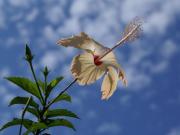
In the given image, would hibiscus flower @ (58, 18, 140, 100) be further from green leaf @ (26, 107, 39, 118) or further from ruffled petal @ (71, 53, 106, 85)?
green leaf @ (26, 107, 39, 118)

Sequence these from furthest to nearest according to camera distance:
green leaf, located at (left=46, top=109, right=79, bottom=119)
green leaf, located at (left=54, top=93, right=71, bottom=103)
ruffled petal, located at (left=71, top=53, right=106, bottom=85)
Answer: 1. green leaf, located at (left=54, top=93, right=71, bottom=103)
2. green leaf, located at (left=46, top=109, right=79, bottom=119)
3. ruffled petal, located at (left=71, top=53, right=106, bottom=85)

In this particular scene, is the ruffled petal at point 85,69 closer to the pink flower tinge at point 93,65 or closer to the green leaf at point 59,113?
the pink flower tinge at point 93,65

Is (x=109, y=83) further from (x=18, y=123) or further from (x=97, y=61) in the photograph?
(x=18, y=123)

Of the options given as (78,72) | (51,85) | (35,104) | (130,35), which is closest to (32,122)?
(35,104)

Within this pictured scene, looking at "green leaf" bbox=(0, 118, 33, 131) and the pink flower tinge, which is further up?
the pink flower tinge

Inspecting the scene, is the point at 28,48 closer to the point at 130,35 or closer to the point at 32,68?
the point at 32,68

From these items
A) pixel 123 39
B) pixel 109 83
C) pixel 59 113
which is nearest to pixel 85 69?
pixel 109 83

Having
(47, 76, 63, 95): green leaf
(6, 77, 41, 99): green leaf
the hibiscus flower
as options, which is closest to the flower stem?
the hibiscus flower

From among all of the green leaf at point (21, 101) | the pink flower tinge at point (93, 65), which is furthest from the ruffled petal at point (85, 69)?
the green leaf at point (21, 101)

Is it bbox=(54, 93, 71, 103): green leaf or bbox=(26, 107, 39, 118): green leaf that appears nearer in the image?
bbox=(26, 107, 39, 118): green leaf
